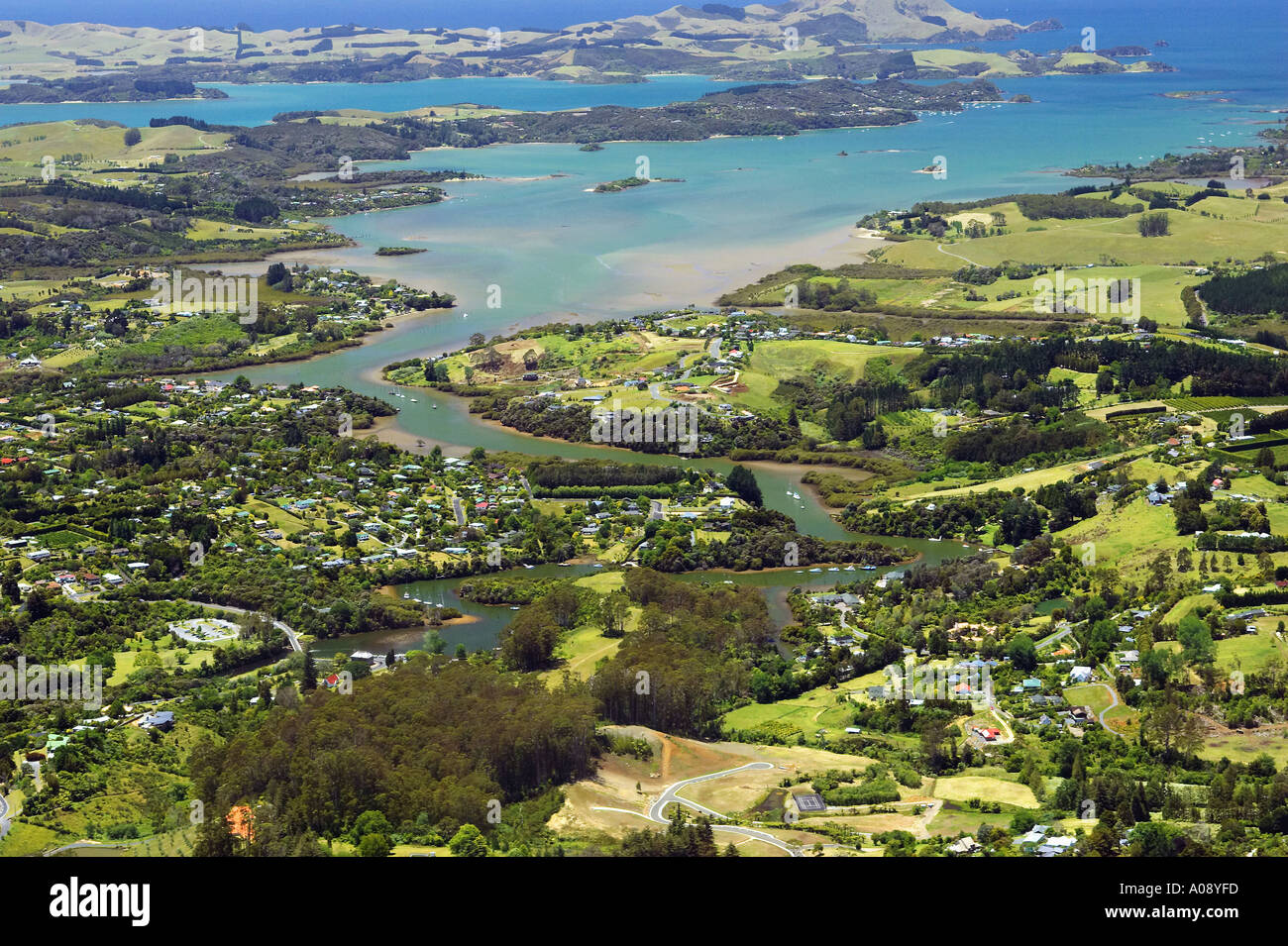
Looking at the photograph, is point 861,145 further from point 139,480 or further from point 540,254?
point 139,480

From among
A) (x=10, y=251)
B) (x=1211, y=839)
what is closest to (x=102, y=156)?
(x=10, y=251)

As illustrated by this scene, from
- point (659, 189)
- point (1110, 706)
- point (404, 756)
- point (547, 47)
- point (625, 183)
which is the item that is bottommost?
point (1110, 706)

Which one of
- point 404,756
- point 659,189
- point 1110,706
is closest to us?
point 404,756

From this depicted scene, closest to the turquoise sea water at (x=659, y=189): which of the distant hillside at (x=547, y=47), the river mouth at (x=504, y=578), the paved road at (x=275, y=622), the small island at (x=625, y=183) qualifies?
the small island at (x=625, y=183)

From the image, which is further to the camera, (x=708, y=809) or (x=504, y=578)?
(x=504, y=578)

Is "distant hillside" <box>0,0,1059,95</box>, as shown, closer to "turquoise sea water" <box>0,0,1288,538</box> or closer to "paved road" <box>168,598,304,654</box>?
"turquoise sea water" <box>0,0,1288,538</box>

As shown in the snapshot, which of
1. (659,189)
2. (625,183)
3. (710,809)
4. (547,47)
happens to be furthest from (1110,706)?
(547,47)

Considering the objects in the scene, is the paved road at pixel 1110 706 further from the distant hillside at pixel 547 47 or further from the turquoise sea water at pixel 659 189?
the distant hillside at pixel 547 47

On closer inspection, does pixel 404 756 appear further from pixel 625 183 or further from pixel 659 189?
pixel 625 183
